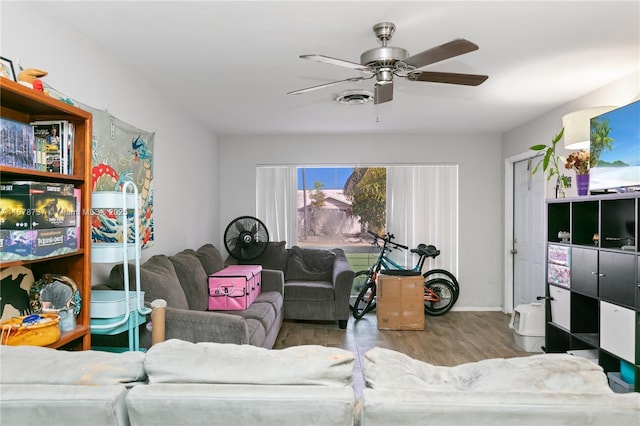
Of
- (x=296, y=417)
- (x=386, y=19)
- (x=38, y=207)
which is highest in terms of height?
(x=386, y=19)

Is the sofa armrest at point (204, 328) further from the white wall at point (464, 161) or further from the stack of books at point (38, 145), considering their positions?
the white wall at point (464, 161)

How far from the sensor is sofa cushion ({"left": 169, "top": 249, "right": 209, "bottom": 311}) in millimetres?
3404

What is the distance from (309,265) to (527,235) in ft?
8.75

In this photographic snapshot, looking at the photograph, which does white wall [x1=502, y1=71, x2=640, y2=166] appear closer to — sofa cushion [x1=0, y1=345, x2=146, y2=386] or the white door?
the white door

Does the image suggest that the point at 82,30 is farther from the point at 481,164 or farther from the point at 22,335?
the point at 481,164

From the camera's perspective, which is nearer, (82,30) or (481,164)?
(82,30)

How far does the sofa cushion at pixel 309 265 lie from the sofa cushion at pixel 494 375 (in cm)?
396

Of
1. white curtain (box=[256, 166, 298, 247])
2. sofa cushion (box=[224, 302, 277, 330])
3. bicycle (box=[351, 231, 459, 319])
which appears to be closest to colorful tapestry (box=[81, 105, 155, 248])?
sofa cushion (box=[224, 302, 277, 330])

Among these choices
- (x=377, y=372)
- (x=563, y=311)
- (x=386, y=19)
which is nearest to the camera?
(x=377, y=372)

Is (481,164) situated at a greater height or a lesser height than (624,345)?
greater

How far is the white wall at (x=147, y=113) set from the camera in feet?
6.91

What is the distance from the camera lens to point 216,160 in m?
5.60

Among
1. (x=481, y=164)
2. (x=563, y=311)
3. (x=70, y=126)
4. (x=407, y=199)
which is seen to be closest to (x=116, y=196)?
(x=70, y=126)

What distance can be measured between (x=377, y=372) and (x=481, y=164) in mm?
5018
